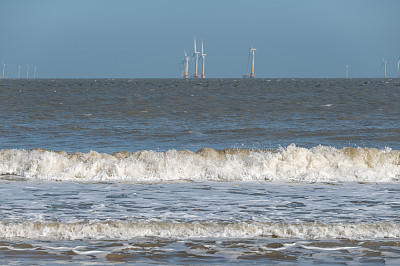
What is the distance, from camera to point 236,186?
13.4 metres

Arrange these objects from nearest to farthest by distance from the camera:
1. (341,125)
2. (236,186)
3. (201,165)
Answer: (236,186)
(201,165)
(341,125)

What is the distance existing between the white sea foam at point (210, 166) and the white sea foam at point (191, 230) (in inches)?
Answer: 221

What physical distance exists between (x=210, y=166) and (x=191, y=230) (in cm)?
703

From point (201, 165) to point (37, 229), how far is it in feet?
24.8

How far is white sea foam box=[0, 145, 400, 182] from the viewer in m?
15.1

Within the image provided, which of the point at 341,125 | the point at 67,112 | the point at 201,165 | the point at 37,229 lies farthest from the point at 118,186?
the point at 67,112

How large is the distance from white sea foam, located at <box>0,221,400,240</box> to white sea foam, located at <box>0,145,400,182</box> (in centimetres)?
562

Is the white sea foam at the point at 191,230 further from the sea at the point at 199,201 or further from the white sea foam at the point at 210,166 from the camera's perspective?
the white sea foam at the point at 210,166

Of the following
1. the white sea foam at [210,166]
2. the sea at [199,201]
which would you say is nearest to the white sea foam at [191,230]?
the sea at [199,201]

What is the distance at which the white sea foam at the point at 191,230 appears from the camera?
28.3 feet

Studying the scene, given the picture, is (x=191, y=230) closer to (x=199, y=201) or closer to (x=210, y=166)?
(x=199, y=201)

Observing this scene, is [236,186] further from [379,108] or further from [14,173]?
[379,108]

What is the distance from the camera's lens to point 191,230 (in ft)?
29.2

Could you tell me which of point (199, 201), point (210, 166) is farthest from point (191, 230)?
point (210, 166)
